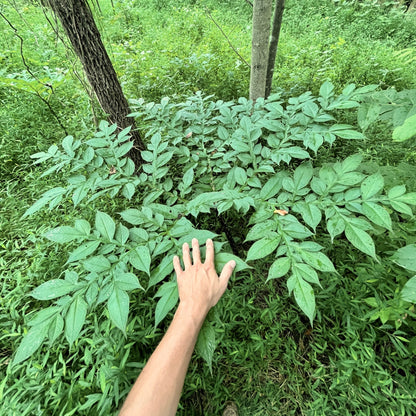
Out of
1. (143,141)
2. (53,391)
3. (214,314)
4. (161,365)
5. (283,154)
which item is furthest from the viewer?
(143,141)

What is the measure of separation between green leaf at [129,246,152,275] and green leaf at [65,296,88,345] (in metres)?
0.26

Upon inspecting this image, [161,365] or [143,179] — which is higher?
[143,179]

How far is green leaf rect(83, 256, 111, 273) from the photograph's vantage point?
1143mm

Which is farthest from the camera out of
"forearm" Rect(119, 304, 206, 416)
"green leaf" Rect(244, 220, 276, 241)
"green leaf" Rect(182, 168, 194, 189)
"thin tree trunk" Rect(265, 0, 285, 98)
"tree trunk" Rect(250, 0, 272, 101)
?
"thin tree trunk" Rect(265, 0, 285, 98)

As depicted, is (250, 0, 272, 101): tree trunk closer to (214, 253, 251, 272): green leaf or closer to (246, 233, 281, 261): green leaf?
(246, 233, 281, 261): green leaf

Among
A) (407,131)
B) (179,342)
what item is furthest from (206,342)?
(407,131)

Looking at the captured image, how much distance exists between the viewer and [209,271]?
1.16 meters

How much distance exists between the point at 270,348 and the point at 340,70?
12.7 ft

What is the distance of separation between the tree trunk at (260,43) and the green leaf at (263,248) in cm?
173

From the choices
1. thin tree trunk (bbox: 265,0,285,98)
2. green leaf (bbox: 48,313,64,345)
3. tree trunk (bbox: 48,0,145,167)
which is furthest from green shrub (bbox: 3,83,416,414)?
thin tree trunk (bbox: 265,0,285,98)

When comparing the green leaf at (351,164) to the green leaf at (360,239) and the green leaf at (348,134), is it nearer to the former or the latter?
the green leaf at (348,134)

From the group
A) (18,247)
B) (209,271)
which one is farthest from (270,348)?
(18,247)

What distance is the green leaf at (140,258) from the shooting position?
3.80 feet

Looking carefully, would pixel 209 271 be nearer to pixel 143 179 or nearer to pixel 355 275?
pixel 143 179
